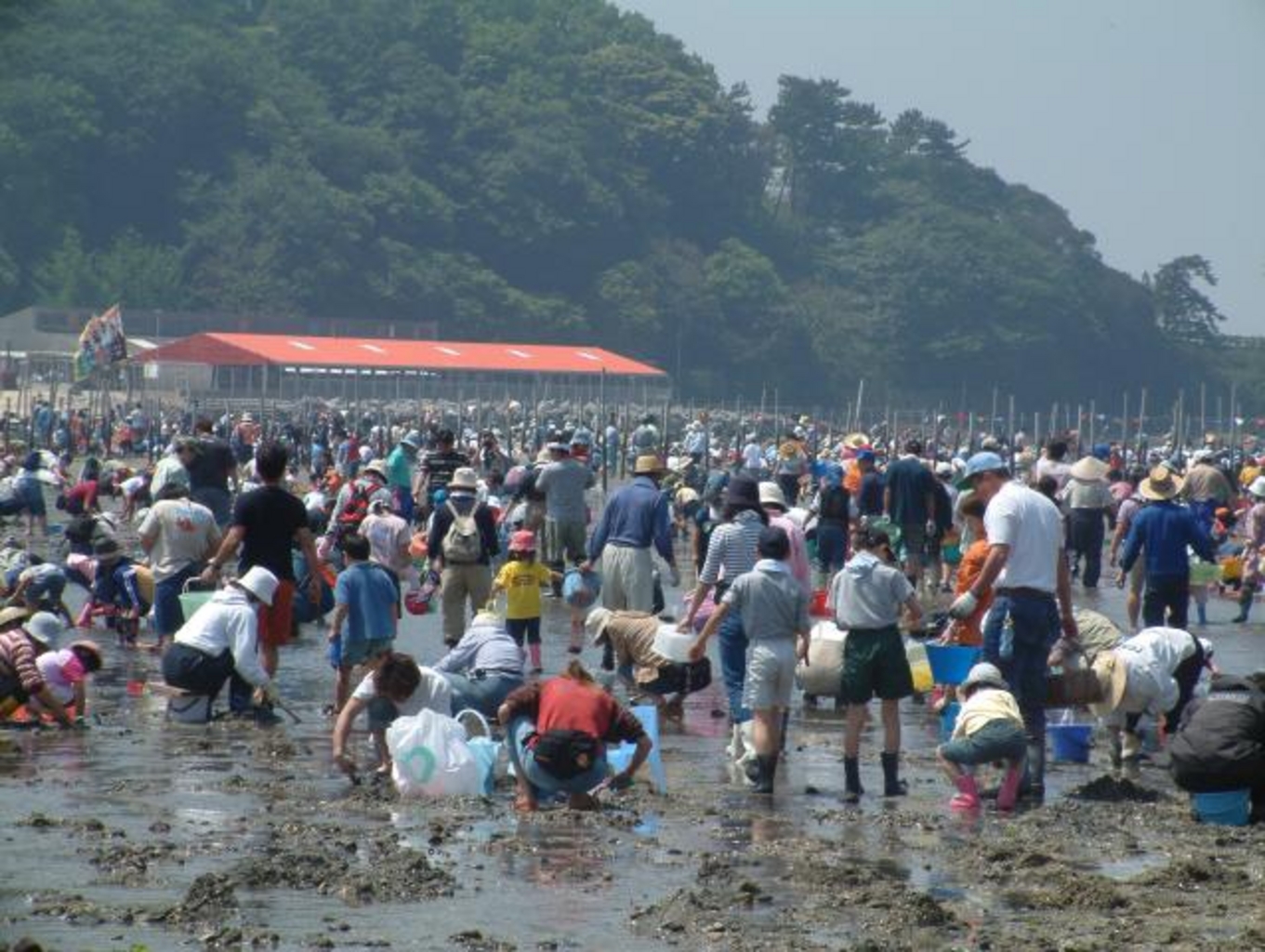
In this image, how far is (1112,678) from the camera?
13039mm

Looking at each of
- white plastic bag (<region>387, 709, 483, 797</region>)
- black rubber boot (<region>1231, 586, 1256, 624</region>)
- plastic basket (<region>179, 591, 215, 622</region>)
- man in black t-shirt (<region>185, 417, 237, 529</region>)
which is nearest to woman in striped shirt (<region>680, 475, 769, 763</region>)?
white plastic bag (<region>387, 709, 483, 797</region>)

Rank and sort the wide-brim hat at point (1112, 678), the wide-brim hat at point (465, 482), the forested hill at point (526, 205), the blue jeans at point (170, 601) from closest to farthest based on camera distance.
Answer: the wide-brim hat at point (1112, 678)
the blue jeans at point (170, 601)
the wide-brim hat at point (465, 482)
the forested hill at point (526, 205)

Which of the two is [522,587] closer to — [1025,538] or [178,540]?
[178,540]

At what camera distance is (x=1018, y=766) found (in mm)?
11867

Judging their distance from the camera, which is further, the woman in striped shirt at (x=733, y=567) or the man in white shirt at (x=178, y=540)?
the man in white shirt at (x=178, y=540)

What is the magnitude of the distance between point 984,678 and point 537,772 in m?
2.17

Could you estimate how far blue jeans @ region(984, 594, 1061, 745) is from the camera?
12.3 m

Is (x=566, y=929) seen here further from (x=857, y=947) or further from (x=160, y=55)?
(x=160, y=55)

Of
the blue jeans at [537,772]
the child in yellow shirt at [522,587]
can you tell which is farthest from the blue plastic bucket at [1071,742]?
the child in yellow shirt at [522,587]

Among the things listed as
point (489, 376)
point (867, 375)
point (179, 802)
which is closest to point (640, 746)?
point (179, 802)

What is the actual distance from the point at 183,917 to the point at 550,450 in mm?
12177

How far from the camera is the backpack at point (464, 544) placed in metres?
16.9

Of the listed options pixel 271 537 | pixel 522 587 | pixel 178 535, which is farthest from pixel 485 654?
pixel 178 535

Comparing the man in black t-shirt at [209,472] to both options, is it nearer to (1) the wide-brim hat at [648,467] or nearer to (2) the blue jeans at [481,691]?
(1) the wide-brim hat at [648,467]
